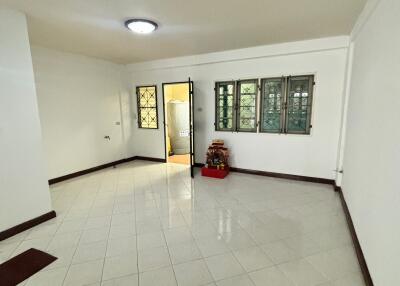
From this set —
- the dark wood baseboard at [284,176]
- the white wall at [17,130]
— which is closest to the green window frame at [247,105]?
the dark wood baseboard at [284,176]

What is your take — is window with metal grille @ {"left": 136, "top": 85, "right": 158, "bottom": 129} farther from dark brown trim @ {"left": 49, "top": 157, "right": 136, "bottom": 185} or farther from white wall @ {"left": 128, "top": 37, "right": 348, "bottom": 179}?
dark brown trim @ {"left": 49, "top": 157, "right": 136, "bottom": 185}

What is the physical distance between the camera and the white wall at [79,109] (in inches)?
163

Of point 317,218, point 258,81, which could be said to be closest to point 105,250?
point 317,218

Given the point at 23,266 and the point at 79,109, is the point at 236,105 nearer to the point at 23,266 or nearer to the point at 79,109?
the point at 79,109

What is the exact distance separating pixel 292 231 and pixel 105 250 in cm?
211

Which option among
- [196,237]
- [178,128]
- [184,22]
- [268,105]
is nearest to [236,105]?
[268,105]

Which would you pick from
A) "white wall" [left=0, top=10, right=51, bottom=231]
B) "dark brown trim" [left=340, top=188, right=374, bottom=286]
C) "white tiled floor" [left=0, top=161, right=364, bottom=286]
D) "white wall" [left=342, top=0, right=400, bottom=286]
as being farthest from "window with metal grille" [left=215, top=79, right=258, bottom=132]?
Result: "white wall" [left=0, top=10, right=51, bottom=231]

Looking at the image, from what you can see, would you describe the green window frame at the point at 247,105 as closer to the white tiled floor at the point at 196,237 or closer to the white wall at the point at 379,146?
the white tiled floor at the point at 196,237

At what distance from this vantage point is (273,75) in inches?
165

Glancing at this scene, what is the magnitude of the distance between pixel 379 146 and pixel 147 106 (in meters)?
5.13

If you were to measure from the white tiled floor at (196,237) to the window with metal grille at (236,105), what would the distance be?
136 centimetres

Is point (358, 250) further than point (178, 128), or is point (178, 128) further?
point (178, 128)

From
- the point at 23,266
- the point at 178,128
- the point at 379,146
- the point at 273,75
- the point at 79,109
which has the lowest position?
the point at 23,266

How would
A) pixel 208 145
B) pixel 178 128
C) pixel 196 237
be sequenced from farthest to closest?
pixel 178 128, pixel 208 145, pixel 196 237
